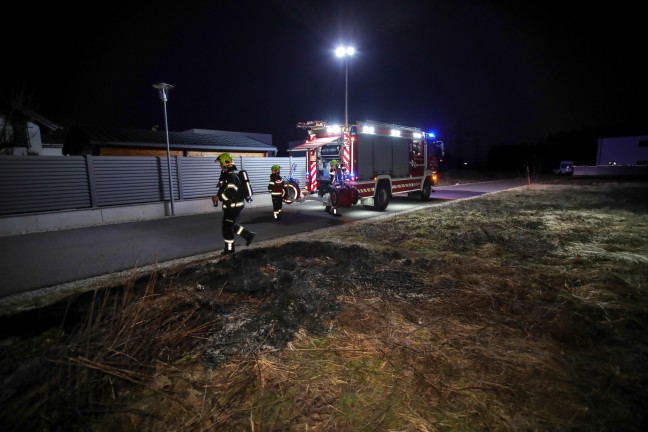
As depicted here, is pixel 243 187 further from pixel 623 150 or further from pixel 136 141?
pixel 623 150

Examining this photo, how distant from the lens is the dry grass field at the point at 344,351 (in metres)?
2.10

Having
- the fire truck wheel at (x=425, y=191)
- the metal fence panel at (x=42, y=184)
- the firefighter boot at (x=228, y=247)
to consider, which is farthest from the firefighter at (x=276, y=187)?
the fire truck wheel at (x=425, y=191)

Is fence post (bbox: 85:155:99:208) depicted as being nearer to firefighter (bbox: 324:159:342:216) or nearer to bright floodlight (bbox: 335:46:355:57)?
firefighter (bbox: 324:159:342:216)

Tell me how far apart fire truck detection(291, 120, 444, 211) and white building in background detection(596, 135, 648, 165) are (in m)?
43.4

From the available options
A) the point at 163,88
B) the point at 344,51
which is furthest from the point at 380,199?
the point at 163,88

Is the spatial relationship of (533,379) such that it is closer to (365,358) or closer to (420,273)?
(365,358)

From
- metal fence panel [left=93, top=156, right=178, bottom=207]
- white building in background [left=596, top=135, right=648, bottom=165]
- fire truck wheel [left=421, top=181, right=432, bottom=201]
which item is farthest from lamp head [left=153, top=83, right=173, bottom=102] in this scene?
white building in background [left=596, top=135, right=648, bottom=165]

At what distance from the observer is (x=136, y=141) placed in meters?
14.8

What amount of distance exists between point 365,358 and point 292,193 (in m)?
10.1

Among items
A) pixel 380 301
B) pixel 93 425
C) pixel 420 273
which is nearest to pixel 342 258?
pixel 420 273

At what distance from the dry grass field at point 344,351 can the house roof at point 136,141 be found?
40.9 feet

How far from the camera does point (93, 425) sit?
205cm

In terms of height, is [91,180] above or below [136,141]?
below

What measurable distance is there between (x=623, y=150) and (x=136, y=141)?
5401 centimetres
